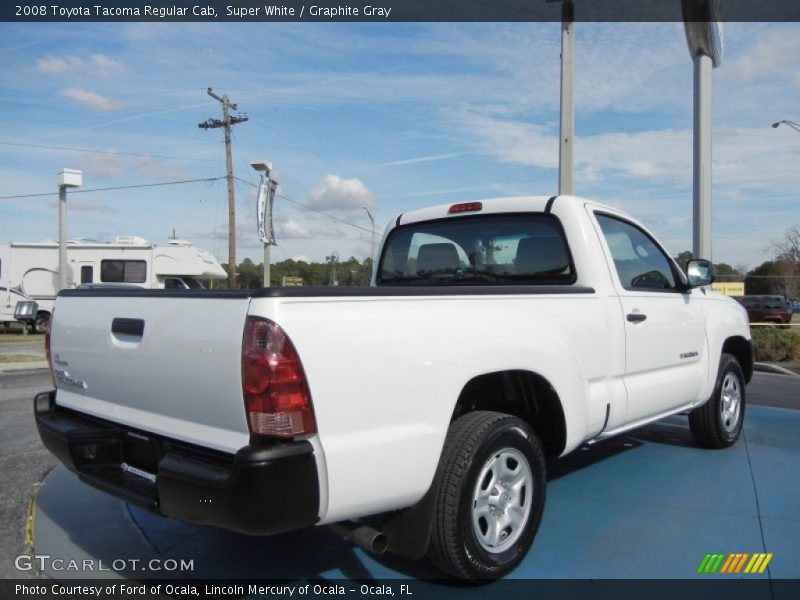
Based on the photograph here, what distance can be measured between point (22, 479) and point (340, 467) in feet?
12.0

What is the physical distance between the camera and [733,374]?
552 cm

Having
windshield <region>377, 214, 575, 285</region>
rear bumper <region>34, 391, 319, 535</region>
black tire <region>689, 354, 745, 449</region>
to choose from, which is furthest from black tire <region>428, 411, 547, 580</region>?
black tire <region>689, 354, 745, 449</region>

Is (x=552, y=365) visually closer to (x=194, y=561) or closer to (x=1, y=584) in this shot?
(x=194, y=561)

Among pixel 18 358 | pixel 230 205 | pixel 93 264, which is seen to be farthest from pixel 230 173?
pixel 18 358

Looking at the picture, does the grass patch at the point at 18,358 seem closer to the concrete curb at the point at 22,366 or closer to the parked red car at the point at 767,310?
the concrete curb at the point at 22,366

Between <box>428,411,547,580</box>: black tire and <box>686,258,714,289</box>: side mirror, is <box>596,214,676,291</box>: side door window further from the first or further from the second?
<box>428,411,547,580</box>: black tire

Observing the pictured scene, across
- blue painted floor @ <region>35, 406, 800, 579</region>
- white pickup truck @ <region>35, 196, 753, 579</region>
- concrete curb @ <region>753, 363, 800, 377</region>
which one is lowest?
concrete curb @ <region>753, 363, 800, 377</region>

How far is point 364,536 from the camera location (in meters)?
2.54

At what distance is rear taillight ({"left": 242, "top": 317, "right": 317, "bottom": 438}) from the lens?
228cm

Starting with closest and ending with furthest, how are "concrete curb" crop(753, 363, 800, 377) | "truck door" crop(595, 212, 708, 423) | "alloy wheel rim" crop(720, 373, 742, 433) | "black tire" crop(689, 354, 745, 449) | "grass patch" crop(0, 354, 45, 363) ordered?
"truck door" crop(595, 212, 708, 423)
"black tire" crop(689, 354, 745, 449)
"alloy wheel rim" crop(720, 373, 742, 433)
"concrete curb" crop(753, 363, 800, 377)
"grass patch" crop(0, 354, 45, 363)

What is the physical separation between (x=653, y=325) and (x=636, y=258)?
1.73 feet

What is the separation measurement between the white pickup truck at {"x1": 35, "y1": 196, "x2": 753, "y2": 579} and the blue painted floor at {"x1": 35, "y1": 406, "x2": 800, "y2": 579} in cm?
48

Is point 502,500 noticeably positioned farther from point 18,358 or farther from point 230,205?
point 230,205

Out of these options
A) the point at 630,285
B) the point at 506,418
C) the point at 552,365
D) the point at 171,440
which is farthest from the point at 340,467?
the point at 630,285
